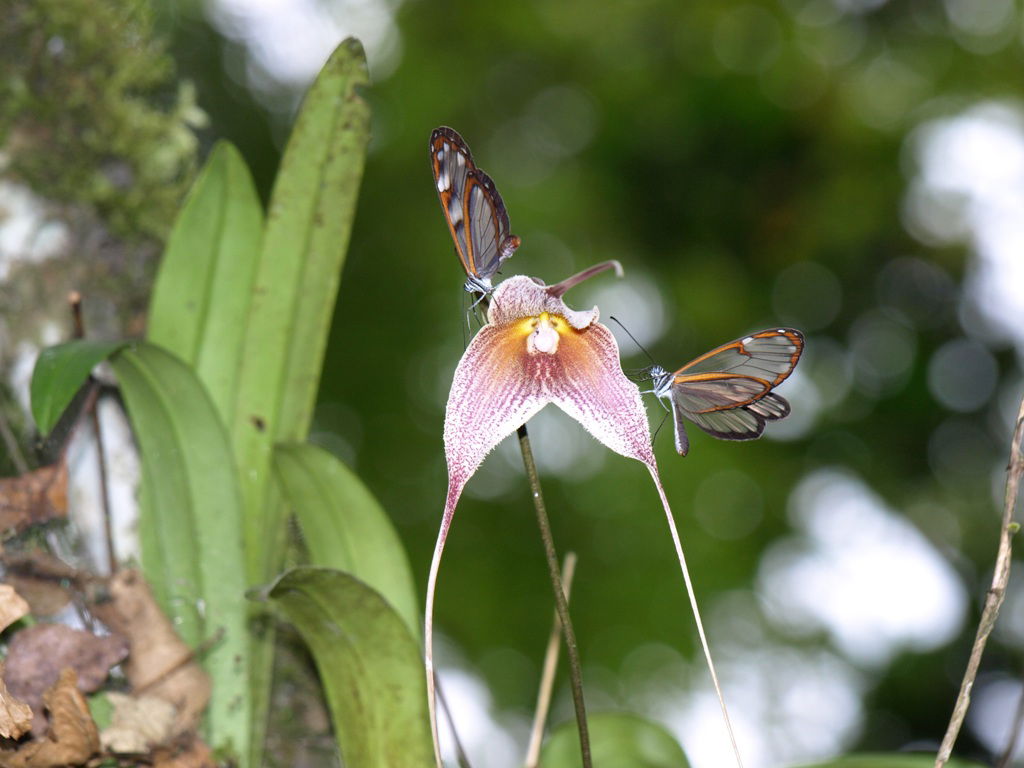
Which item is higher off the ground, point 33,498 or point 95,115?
point 95,115

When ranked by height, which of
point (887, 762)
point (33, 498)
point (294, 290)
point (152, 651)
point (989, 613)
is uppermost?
point (294, 290)

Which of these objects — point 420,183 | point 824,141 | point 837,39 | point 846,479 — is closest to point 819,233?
point 824,141

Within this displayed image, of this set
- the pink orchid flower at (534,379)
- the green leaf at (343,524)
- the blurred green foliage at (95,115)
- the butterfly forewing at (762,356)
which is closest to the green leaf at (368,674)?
the green leaf at (343,524)

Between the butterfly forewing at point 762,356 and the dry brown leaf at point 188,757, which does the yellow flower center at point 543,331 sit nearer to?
the butterfly forewing at point 762,356

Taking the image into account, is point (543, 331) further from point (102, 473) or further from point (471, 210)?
point (102, 473)

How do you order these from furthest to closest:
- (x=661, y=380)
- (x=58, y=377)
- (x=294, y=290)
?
(x=294, y=290), (x=58, y=377), (x=661, y=380)

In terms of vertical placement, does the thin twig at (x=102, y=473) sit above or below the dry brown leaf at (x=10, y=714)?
above

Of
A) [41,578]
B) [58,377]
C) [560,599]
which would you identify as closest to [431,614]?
[560,599]
